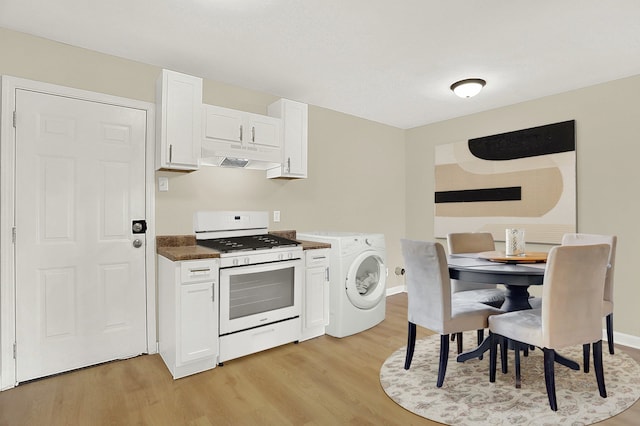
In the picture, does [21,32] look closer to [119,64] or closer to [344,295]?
[119,64]

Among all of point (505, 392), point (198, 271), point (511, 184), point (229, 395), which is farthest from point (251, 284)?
point (511, 184)

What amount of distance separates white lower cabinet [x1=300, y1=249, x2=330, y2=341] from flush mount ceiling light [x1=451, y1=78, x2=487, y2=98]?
194 centimetres

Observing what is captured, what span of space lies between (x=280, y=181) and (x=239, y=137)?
0.75m

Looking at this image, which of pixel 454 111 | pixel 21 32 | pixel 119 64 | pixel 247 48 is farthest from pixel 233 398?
pixel 454 111

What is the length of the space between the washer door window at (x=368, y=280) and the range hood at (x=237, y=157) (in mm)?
1269

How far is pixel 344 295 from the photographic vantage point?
10.7 ft

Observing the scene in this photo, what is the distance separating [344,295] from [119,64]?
270 cm

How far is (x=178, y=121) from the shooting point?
276 cm

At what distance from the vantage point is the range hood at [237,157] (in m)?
2.91

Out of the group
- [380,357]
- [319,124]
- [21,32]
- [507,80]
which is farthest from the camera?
[319,124]

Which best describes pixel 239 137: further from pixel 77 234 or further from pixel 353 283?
pixel 353 283

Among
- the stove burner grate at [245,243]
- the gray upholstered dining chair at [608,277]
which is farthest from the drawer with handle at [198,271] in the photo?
the gray upholstered dining chair at [608,277]

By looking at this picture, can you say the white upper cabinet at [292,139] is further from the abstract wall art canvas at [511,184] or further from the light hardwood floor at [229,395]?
the abstract wall art canvas at [511,184]

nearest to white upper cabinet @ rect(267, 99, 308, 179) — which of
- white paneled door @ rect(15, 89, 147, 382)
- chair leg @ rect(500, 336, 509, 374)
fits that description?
white paneled door @ rect(15, 89, 147, 382)
